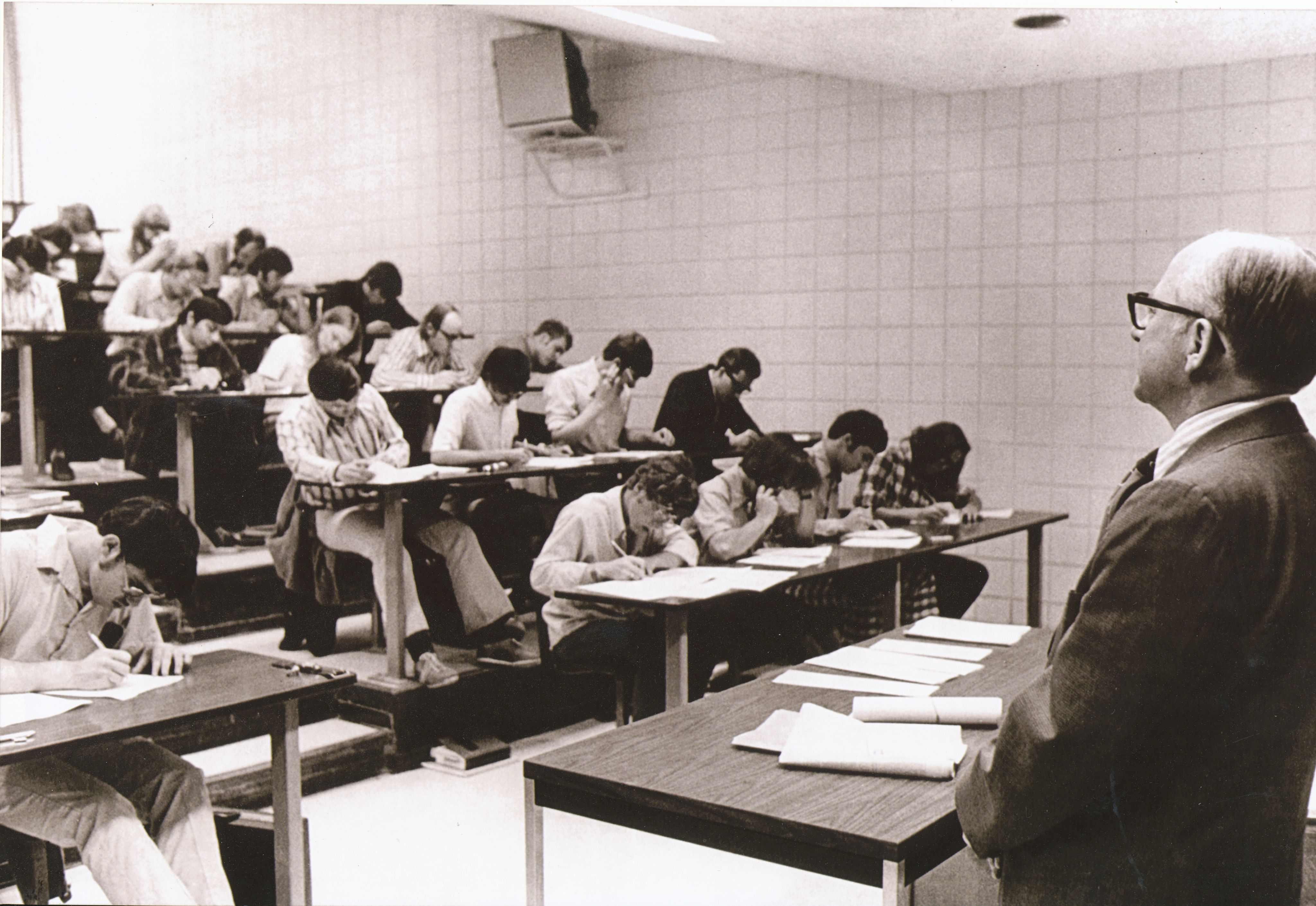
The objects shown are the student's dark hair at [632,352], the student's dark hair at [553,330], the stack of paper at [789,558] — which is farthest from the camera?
the student's dark hair at [553,330]

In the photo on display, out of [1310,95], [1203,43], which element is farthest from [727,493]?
[1310,95]

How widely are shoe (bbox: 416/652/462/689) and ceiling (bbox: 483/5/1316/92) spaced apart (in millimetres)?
2373

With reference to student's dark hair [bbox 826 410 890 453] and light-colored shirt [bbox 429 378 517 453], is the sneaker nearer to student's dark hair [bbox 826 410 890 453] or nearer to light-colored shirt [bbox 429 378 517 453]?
light-colored shirt [bbox 429 378 517 453]

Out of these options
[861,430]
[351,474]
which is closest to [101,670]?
[351,474]

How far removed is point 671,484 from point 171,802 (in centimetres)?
174

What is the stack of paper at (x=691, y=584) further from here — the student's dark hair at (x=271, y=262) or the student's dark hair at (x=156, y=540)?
the student's dark hair at (x=271, y=262)

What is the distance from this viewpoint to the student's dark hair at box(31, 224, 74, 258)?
668 cm

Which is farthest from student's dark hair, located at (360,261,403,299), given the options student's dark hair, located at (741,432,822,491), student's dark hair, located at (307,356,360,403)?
student's dark hair, located at (741,432,822,491)

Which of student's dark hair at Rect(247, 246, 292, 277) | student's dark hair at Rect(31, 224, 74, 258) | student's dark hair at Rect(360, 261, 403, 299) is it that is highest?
student's dark hair at Rect(31, 224, 74, 258)

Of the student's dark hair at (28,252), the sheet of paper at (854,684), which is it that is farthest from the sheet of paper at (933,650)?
the student's dark hair at (28,252)

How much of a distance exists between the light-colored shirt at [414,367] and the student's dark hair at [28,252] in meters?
1.73

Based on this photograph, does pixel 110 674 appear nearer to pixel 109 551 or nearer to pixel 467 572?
pixel 109 551

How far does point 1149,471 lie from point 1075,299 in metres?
4.53

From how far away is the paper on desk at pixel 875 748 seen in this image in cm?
166
